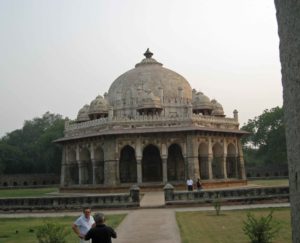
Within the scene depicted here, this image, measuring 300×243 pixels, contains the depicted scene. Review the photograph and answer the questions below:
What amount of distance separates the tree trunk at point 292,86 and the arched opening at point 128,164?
2823cm

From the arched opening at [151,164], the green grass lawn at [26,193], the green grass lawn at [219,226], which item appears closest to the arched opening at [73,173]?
the green grass lawn at [26,193]

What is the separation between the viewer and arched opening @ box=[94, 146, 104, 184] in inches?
1135

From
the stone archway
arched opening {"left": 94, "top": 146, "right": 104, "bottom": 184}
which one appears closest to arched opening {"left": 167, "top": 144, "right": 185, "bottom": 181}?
arched opening {"left": 94, "top": 146, "right": 104, "bottom": 184}

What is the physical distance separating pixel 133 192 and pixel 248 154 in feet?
181

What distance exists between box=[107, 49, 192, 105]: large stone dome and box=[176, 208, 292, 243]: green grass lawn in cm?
1846

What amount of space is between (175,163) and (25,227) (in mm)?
19173

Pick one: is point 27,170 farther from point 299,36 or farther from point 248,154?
point 299,36

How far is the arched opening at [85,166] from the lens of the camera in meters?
30.3

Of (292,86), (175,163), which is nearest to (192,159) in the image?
(175,163)

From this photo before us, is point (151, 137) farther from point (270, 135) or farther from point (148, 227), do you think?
point (270, 135)

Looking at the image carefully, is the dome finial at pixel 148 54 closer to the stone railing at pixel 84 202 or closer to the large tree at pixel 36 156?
the large tree at pixel 36 156

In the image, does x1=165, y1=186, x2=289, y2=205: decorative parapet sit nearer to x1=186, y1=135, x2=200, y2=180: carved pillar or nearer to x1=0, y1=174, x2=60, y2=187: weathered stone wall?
x1=186, y1=135, x2=200, y2=180: carved pillar

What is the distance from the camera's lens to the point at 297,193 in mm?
1981

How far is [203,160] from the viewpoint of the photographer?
29109 mm
